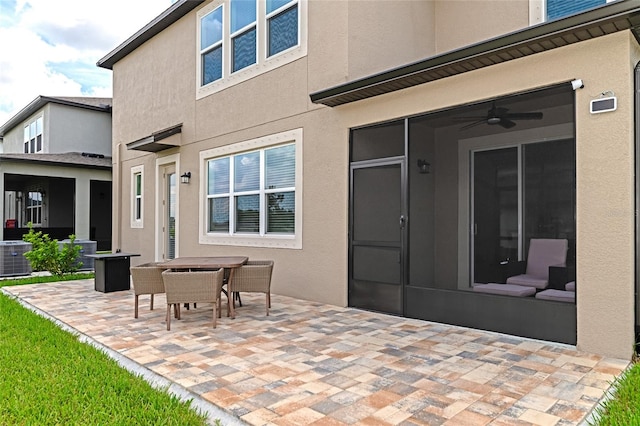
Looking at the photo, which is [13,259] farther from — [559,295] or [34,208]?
[34,208]

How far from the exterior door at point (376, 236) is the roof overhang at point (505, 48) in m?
1.05

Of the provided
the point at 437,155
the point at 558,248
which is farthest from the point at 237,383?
the point at 437,155

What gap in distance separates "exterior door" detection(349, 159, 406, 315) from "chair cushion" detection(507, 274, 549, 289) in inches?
67.5

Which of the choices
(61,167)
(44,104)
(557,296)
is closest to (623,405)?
(557,296)

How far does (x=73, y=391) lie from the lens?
332 cm

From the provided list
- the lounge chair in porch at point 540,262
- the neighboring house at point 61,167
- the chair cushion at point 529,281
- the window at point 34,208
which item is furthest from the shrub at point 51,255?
the window at point 34,208

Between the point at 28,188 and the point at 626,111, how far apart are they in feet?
80.2

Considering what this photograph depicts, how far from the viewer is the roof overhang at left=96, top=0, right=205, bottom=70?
397 inches

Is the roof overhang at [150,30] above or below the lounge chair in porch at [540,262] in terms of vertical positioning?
above

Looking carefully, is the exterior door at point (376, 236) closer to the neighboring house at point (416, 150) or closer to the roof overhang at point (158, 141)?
the neighboring house at point (416, 150)

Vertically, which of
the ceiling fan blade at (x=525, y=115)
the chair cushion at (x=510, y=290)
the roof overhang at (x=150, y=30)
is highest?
the roof overhang at (x=150, y=30)

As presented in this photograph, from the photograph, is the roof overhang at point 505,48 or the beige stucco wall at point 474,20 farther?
the beige stucco wall at point 474,20

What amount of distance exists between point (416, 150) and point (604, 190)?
4128 millimetres

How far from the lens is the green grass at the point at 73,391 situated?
9.49 feet
